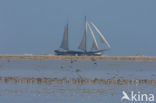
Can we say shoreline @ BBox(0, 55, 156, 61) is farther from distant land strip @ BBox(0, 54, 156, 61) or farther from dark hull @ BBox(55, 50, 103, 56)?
dark hull @ BBox(55, 50, 103, 56)

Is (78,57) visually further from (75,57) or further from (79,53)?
(79,53)

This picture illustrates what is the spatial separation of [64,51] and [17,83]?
66.7 metres

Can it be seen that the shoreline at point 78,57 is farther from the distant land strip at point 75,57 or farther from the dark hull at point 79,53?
the dark hull at point 79,53

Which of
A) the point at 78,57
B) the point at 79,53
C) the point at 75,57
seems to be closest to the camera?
the point at 79,53

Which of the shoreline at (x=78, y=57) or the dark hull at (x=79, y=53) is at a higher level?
the dark hull at (x=79, y=53)

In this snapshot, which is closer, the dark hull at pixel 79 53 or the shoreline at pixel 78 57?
the dark hull at pixel 79 53

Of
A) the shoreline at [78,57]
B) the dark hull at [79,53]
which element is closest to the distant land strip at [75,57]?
the shoreline at [78,57]

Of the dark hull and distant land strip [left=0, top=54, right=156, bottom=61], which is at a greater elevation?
the dark hull

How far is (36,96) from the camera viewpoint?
3475 cm

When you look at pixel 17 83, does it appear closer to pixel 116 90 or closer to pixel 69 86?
pixel 69 86

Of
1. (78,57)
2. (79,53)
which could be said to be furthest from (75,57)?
(79,53)

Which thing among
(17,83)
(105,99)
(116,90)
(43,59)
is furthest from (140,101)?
(43,59)

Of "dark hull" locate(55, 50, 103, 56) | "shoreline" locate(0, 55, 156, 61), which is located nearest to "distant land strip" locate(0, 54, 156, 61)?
"shoreline" locate(0, 55, 156, 61)

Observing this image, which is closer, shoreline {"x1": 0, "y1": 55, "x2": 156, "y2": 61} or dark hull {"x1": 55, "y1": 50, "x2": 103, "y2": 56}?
dark hull {"x1": 55, "y1": 50, "x2": 103, "y2": 56}
